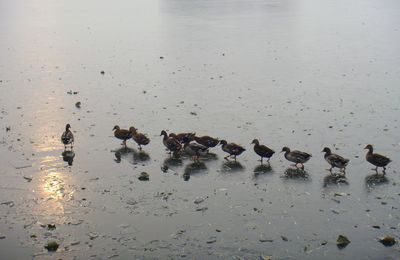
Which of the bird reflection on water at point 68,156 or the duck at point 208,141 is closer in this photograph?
the bird reflection on water at point 68,156

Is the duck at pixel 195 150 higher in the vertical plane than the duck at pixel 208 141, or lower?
lower

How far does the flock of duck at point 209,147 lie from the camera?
15.0 metres

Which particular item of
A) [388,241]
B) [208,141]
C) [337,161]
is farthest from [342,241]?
[208,141]

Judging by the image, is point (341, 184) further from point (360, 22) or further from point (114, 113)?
point (360, 22)

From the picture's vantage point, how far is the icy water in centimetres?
1170

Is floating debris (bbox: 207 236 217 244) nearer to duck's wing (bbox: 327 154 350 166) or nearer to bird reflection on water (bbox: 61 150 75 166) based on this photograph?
duck's wing (bbox: 327 154 350 166)

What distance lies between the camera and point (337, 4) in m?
66.2

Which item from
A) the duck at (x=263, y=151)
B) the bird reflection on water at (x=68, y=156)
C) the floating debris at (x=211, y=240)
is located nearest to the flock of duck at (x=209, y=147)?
the duck at (x=263, y=151)

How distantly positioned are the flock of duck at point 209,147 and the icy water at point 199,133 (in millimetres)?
339

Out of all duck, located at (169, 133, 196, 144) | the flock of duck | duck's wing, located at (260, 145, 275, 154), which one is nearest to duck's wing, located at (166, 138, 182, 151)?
the flock of duck

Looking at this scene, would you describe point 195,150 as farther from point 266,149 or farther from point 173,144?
point 266,149

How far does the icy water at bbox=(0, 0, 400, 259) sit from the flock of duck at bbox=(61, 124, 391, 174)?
0.34 metres

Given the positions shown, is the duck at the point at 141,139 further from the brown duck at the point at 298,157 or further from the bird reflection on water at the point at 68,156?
the brown duck at the point at 298,157

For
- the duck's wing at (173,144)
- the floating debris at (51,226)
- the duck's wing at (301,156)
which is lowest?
the floating debris at (51,226)
